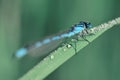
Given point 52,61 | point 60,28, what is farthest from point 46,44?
point 60,28

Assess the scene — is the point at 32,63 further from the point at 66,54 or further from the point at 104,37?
the point at 66,54

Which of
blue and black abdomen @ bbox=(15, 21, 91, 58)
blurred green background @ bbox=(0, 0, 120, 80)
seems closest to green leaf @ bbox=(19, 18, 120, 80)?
blue and black abdomen @ bbox=(15, 21, 91, 58)

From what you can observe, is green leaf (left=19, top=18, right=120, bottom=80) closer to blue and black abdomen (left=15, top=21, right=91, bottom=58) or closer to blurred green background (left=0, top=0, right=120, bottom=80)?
blue and black abdomen (left=15, top=21, right=91, bottom=58)

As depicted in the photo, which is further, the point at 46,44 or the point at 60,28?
the point at 60,28

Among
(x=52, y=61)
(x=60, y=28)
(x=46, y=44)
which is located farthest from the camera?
(x=60, y=28)

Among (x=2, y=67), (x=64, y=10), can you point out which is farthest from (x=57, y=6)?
(x=2, y=67)

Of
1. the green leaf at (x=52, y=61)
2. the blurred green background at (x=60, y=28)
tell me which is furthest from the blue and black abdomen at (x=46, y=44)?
the blurred green background at (x=60, y=28)

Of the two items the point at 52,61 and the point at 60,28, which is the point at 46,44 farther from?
the point at 60,28

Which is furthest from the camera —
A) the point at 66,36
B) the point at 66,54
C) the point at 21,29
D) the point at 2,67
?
the point at 21,29
